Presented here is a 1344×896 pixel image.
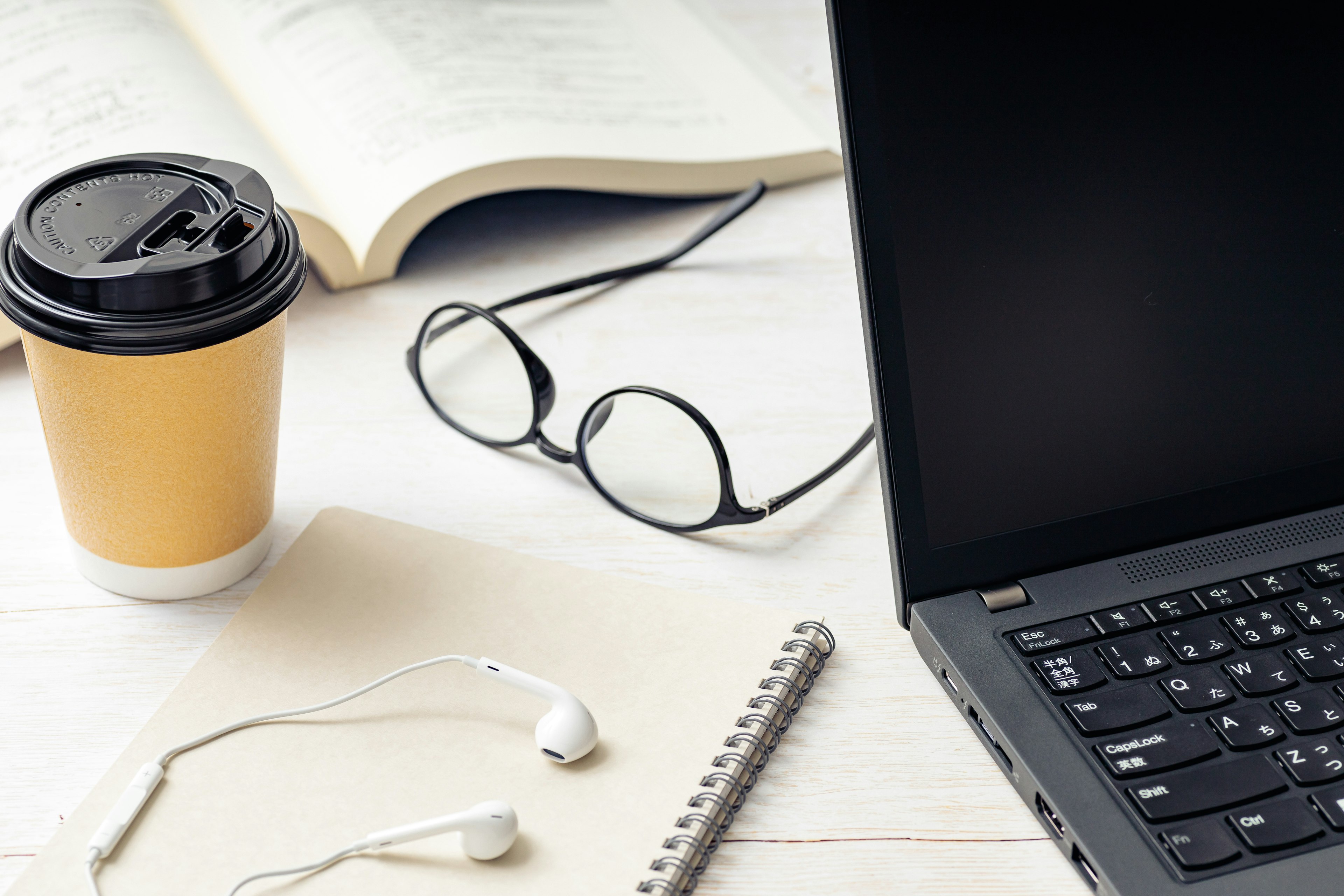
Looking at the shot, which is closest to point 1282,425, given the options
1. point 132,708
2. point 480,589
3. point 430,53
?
point 480,589

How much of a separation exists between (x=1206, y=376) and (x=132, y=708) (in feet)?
1.69

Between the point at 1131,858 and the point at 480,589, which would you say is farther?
the point at 480,589

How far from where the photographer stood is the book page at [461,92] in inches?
31.0

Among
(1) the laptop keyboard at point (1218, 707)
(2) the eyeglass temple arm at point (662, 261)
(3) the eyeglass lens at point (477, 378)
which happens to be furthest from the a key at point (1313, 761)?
(2) the eyeglass temple arm at point (662, 261)

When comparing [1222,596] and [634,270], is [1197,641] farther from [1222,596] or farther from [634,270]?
[634,270]

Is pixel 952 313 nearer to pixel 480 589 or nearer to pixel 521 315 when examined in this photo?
pixel 480 589

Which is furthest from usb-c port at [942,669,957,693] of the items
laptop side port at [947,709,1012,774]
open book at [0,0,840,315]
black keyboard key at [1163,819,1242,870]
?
open book at [0,0,840,315]

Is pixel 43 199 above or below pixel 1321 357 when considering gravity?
above

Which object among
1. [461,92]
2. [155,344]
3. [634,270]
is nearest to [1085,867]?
[155,344]

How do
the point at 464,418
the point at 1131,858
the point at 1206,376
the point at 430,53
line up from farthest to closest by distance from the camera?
the point at 430,53 < the point at 464,418 < the point at 1206,376 < the point at 1131,858

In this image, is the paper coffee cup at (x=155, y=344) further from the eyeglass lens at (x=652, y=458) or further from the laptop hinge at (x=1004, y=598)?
the laptop hinge at (x=1004, y=598)

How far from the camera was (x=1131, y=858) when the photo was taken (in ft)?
1.29

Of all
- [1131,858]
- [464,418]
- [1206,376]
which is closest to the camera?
[1131,858]

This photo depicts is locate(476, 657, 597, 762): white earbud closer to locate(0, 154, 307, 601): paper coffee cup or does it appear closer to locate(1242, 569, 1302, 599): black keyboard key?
locate(0, 154, 307, 601): paper coffee cup
